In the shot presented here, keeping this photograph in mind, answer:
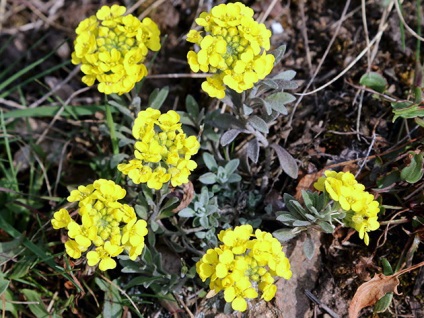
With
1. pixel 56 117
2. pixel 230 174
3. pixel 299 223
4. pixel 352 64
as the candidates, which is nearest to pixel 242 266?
pixel 299 223

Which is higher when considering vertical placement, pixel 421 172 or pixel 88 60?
pixel 88 60

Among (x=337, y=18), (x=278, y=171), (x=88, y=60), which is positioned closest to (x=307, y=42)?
(x=337, y=18)

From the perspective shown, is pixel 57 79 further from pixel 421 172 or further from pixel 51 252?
pixel 421 172

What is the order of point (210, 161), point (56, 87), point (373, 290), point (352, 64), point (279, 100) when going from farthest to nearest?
point (56, 87) < point (352, 64) < point (210, 161) < point (279, 100) < point (373, 290)

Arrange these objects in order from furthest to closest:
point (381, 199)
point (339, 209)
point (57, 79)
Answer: point (57, 79), point (381, 199), point (339, 209)

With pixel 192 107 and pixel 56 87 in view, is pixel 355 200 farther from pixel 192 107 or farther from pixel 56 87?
pixel 56 87

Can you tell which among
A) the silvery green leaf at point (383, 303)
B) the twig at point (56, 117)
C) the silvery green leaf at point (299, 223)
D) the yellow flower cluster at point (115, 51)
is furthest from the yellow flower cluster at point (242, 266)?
the twig at point (56, 117)
